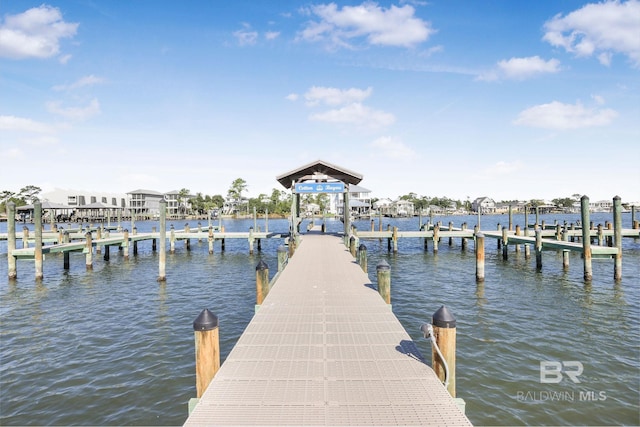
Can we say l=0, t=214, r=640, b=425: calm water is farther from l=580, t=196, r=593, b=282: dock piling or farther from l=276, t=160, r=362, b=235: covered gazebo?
l=276, t=160, r=362, b=235: covered gazebo

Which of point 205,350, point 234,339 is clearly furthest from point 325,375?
point 234,339

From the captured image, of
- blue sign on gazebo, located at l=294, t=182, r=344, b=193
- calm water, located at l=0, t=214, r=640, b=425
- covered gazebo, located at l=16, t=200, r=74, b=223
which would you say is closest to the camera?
calm water, located at l=0, t=214, r=640, b=425

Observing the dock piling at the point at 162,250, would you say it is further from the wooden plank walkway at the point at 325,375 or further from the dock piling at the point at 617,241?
the dock piling at the point at 617,241

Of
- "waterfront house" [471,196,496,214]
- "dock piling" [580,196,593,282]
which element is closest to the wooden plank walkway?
"dock piling" [580,196,593,282]

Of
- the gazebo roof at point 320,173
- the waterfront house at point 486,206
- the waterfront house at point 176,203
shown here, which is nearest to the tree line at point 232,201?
the waterfront house at point 176,203

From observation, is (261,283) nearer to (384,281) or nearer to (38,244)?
(384,281)

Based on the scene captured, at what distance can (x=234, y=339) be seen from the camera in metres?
11.9

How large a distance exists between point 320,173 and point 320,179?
1.71ft

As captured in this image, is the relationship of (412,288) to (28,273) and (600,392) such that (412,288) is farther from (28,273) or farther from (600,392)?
(28,273)

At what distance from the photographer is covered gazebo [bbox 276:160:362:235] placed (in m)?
24.7

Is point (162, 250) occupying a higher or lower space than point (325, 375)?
higher

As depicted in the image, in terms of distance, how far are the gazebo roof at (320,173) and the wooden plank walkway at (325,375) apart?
15.3 metres

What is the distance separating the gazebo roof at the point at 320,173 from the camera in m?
24.5

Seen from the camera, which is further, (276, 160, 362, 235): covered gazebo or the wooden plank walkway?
(276, 160, 362, 235): covered gazebo
